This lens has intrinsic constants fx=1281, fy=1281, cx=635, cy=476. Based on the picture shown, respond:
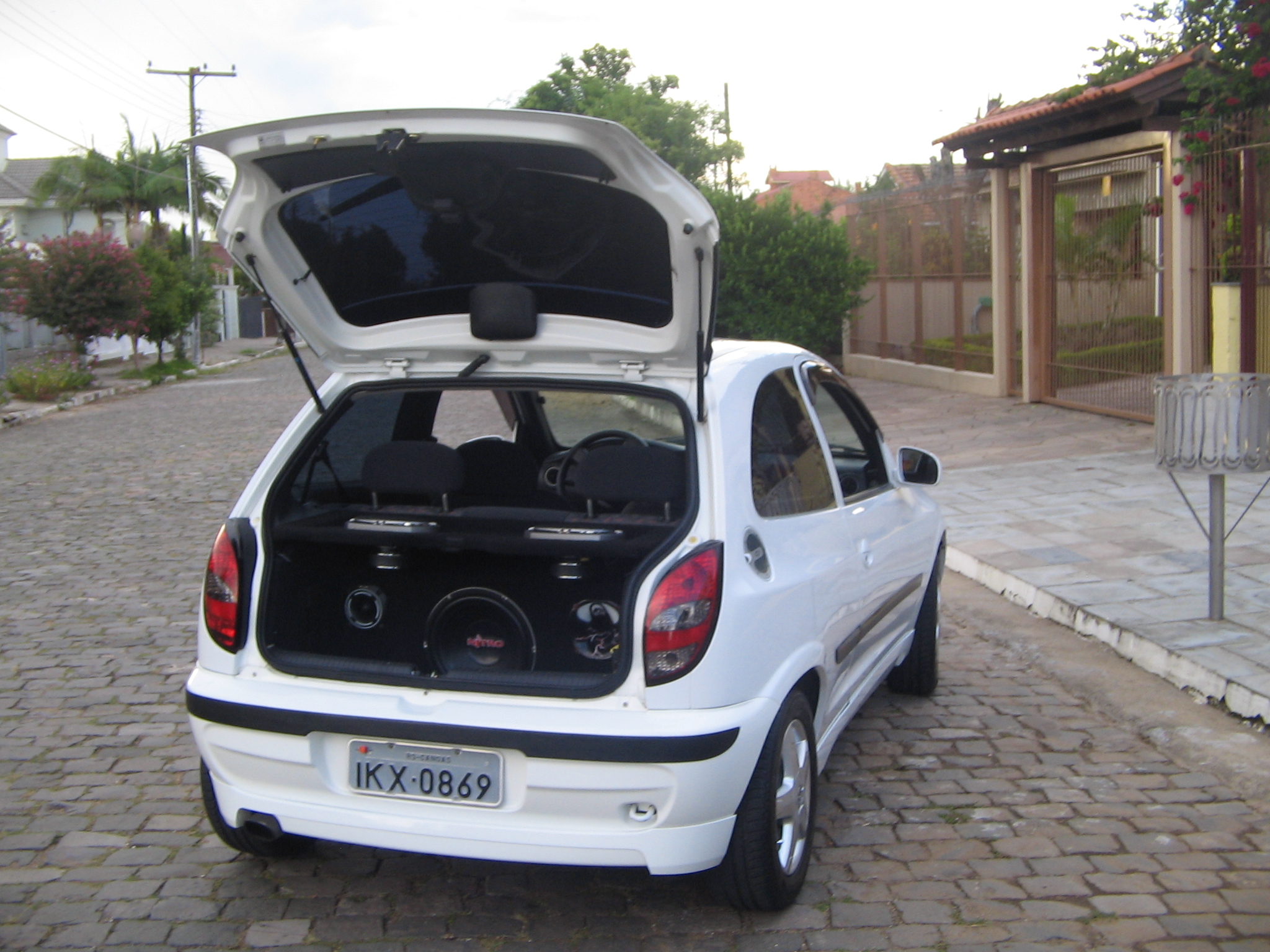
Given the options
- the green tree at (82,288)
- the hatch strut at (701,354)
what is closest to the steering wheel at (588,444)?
the hatch strut at (701,354)

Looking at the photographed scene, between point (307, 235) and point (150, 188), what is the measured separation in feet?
179

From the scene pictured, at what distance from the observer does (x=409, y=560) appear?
13.5ft

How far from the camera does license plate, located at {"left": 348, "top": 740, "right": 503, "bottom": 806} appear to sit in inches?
126

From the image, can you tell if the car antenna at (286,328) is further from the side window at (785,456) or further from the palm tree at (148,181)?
the palm tree at (148,181)

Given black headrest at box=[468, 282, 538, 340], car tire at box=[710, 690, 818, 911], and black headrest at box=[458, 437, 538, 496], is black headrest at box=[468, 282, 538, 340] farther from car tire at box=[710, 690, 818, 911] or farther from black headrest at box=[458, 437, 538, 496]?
car tire at box=[710, 690, 818, 911]

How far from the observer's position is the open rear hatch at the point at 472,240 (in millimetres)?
3252

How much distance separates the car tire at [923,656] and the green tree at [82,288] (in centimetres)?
2713

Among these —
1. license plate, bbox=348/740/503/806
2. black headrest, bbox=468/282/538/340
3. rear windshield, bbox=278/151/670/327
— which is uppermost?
rear windshield, bbox=278/151/670/327

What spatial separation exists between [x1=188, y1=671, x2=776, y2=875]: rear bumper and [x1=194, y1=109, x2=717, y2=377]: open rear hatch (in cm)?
105

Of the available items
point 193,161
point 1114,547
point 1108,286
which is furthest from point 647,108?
point 1114,547

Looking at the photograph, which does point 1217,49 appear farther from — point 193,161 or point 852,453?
point 193,161

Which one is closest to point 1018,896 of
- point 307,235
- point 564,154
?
point 564,154

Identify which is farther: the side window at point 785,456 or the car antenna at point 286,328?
the car antenna at point 286,328

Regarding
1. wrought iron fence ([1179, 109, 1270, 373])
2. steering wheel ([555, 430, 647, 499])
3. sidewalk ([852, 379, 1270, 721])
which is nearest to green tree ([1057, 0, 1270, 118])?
wrought iron fence ([1179, 109, 1270, 373])
